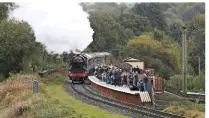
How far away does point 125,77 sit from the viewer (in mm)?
26250

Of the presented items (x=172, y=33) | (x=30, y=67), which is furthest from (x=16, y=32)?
(x=172, y=33)

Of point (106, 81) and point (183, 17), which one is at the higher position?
point (183, 17)

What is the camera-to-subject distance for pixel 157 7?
75.5 metres

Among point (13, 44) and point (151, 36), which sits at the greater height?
point (151, 36)

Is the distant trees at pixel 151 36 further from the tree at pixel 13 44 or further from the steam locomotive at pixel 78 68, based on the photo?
the tree at pixel 13 44

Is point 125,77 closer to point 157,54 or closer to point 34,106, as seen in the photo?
point 34,106

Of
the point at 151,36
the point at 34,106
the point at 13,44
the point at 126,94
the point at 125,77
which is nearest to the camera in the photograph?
the point at 34,106

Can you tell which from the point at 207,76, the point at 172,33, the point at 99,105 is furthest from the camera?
the point at 172,33

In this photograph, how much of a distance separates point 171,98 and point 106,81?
6.57m

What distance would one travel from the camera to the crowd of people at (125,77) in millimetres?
22984

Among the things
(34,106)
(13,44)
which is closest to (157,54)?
(13,44)

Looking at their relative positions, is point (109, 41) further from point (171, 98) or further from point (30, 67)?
point (171, 98)

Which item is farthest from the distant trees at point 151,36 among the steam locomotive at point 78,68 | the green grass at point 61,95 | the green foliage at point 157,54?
the green grass at point 61,95

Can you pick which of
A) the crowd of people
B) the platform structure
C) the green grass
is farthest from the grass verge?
the crowd of people
